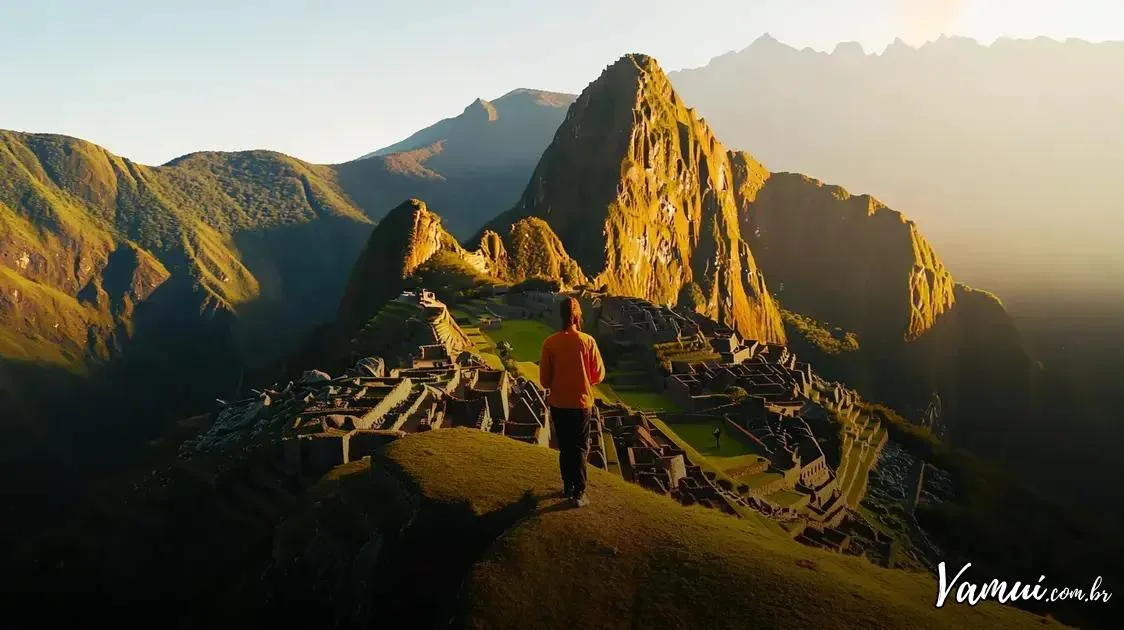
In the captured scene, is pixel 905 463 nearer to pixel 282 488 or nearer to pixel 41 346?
pixel 282 488

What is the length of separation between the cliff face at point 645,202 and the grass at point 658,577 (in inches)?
4952

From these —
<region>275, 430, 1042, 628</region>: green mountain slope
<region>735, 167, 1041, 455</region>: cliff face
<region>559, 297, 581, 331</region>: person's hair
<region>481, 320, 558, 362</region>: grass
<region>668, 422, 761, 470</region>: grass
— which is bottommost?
<region>735, 167, 1041, 455</region>: cliff face

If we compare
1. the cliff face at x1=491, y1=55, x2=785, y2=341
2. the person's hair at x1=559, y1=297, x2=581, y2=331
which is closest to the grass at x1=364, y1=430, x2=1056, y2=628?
the person's hair at x1=559, y1=297, x2=581, y2=331

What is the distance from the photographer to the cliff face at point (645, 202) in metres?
152

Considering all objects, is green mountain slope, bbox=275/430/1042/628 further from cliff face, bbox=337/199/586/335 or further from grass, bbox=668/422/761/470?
cliff face, bbox=337/199/586/335

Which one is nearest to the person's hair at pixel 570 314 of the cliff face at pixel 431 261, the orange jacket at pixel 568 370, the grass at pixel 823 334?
the orange jacket at pixel 568 370

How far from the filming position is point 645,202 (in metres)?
163

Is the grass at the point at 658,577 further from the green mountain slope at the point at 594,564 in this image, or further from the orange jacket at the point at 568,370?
the orange jacket at the point at 568,370

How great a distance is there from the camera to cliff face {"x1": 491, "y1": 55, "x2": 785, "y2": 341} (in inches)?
5979

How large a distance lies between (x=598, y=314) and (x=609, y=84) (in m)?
120

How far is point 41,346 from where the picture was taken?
151625mm

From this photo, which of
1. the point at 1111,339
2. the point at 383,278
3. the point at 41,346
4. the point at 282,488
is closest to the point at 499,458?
the point at 282,488

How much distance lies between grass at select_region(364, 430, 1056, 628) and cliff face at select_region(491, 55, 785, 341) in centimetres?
12577

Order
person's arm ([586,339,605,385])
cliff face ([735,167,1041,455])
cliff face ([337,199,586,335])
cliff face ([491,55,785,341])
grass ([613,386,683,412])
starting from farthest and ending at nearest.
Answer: cliff face ([735,167,1041,455])
cliff face ([491,55,785,341])
cliff face ([337,199,586,335])
grass ([613,386,683,412])
person's arm ([586,339,605,385])
